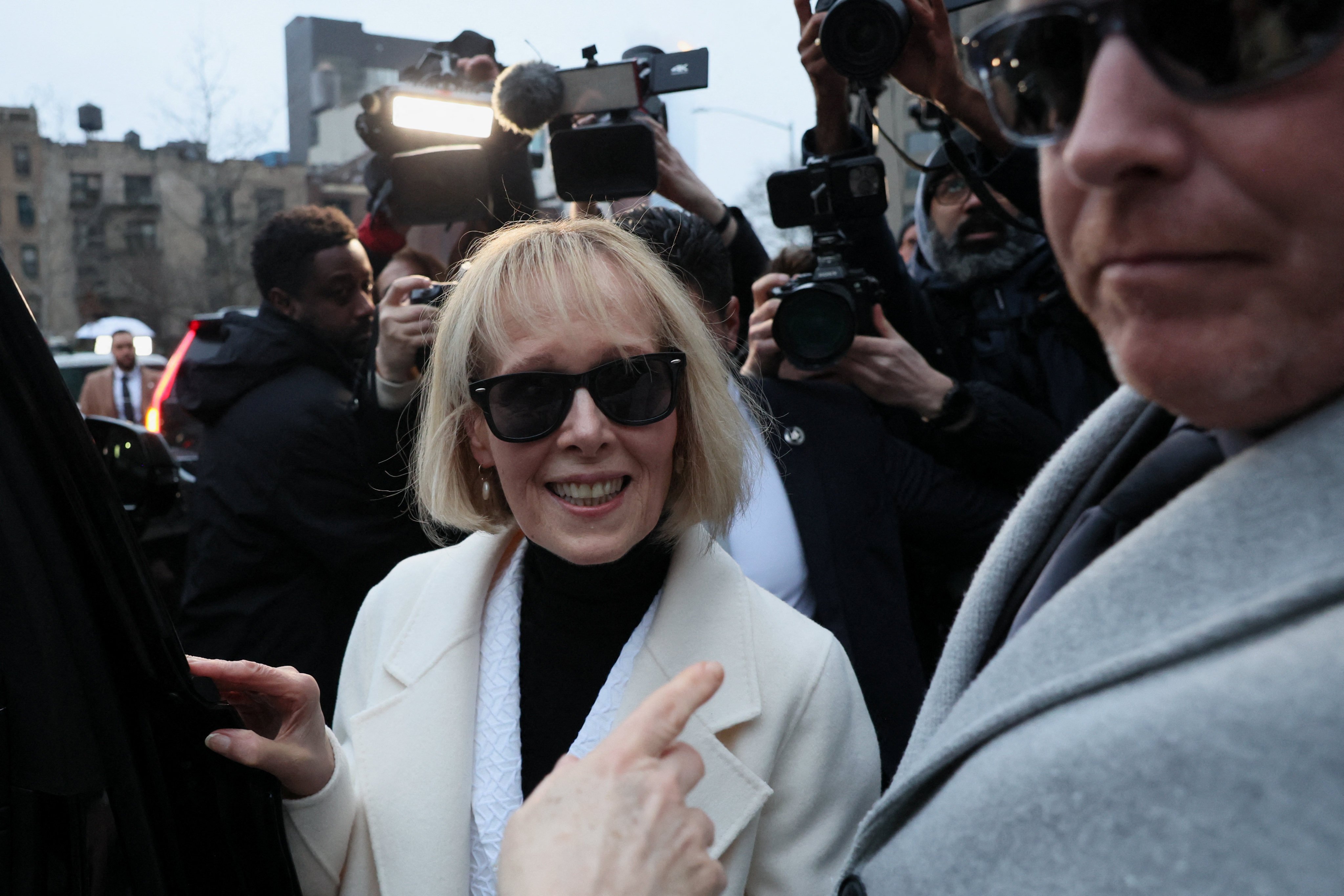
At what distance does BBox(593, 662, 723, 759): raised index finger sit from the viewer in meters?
1.06

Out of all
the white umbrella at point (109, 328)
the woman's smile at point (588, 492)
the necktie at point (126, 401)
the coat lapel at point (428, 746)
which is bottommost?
the necktie at point (126, 401)

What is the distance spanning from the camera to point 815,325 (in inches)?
102

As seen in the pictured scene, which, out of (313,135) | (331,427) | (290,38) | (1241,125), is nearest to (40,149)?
(313,135)

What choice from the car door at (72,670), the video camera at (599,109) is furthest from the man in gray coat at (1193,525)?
the video camera at (599,109)

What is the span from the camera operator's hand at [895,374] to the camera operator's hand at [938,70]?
0.61m

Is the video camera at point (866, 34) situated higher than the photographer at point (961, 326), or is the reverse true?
the video camera at point (866, 34)

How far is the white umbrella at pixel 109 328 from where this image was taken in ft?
39.4

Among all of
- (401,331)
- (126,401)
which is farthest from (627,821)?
(126,401)

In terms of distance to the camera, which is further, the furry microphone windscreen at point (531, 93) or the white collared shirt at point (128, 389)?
the white collared shirt at point (128, 389)

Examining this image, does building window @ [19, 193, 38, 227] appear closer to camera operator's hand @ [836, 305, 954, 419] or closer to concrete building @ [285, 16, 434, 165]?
concrete building @ [285, 16, 434, 165]

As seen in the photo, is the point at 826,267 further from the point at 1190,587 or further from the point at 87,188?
the point at 87,188

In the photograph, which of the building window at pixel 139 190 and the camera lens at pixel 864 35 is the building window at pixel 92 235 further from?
the camera lens at pixel 864 35

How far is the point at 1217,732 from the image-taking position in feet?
2.20

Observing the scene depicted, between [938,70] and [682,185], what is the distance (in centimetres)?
105
